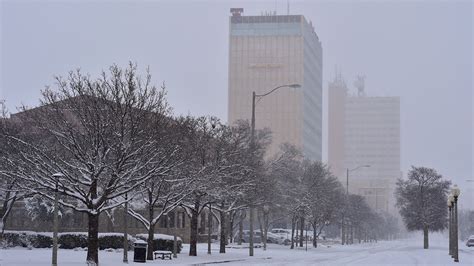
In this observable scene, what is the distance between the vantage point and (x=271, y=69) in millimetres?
191375

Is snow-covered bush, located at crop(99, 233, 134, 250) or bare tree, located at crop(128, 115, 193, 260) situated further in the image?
snow-covered bush, located at crop(99, 233, 134, 250)


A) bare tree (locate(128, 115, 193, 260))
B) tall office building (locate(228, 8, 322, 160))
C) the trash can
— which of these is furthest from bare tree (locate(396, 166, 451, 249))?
tall office building (locate(228, 8, 322, 160))

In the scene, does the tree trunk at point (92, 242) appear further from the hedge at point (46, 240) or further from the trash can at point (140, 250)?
the hedge at point (46, 240)

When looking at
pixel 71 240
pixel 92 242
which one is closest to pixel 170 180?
pixel 92 242

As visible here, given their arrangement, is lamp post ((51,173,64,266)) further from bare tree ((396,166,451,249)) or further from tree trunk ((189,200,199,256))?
bare tree ((396,166,451,249))

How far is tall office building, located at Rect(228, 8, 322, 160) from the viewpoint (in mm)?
186250

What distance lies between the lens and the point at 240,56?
7534 inches

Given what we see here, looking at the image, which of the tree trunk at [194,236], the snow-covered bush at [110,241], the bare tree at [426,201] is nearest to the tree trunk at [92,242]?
the tree trunk at [194,236]

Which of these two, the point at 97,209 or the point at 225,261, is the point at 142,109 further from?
the point at 225,261

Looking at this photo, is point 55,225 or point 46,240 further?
point 46,240

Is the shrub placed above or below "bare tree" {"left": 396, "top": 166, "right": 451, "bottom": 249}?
below

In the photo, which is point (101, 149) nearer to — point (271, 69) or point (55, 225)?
point (55, 225)

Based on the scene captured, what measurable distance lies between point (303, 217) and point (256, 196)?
63.0 feet

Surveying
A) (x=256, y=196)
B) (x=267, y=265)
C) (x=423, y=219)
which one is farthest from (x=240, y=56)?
(x=267, y=265)
